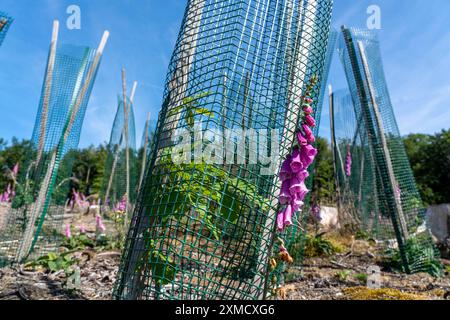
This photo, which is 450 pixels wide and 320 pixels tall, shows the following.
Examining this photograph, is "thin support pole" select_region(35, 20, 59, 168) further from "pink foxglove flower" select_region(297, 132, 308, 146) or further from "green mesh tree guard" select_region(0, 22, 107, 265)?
"pink foxglove flower" select_region(297, 132, 308, 146)

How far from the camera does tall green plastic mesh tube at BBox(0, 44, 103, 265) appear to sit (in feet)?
14.2

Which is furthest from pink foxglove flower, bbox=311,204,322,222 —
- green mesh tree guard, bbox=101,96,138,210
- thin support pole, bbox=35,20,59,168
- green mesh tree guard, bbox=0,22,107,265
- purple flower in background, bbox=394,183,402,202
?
thin support pole, bbox=35,20,59,168

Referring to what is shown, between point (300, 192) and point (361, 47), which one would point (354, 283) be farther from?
point (361, 47)

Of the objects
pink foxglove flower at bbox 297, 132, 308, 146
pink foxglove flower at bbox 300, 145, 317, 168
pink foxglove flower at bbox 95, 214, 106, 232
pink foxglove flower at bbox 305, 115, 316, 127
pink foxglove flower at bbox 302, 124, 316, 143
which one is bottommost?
pink foxglove flower at bbox 95, 214, 106, 232

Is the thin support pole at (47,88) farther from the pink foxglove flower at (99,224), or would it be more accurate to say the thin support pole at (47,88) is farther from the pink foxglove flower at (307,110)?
the pink foxglove flower at (307,110)

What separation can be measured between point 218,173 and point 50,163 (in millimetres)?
3738

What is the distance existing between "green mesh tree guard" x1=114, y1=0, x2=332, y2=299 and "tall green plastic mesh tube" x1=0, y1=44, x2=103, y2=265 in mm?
3254

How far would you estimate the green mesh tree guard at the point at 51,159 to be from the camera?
432 cm

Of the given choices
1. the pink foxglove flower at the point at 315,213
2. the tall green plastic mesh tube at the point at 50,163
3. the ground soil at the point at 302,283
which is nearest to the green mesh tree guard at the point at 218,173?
the ground soil at the point at 302,283

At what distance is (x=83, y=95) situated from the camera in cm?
491

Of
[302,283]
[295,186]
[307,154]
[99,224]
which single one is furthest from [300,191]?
[99,224]

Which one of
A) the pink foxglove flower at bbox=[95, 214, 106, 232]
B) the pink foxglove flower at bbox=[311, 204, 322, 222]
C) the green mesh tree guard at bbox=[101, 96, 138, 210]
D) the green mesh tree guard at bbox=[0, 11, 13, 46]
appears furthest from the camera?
the green mesh tree guard at bbox=[101, 96, 138, 210]
